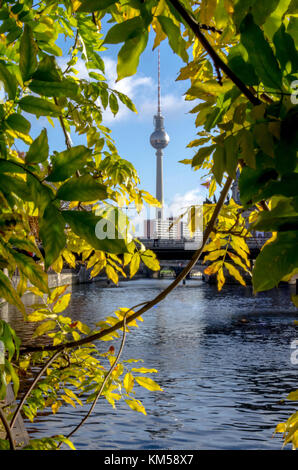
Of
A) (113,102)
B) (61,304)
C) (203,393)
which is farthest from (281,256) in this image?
(203,393)

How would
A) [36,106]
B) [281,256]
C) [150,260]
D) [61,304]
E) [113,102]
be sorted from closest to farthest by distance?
[281,256], [36,106], [150,260], [61,304], [113,102]

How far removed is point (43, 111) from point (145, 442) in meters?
12.6

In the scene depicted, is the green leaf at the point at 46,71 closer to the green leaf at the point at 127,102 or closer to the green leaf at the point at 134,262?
the green leaf at the point at 134,262

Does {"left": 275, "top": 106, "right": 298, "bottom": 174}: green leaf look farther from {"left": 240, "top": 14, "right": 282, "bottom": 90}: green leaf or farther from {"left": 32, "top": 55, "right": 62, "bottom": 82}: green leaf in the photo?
{"left": 32, "top": 55, "right": 62, "bottom": 82}: green leaf

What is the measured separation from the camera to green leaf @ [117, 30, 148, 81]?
777 mm

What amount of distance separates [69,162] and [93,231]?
0.13 meters

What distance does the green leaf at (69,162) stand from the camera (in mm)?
764

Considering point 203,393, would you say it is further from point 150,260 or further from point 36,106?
point 36,106

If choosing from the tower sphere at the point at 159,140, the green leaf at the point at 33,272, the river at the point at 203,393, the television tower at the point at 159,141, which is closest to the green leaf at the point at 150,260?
the green leaf at the point at 33,272

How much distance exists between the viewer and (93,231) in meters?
0.71

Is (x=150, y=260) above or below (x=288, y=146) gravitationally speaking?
below
